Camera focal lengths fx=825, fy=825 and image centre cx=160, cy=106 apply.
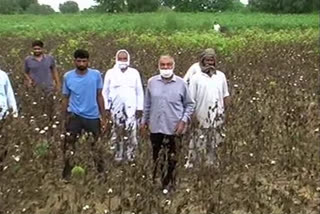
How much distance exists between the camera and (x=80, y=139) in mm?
7488

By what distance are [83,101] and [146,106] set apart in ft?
2.35

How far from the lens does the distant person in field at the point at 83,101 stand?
7.93 m

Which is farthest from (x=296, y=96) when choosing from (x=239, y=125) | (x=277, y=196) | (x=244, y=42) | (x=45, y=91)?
(x=244, y=42)

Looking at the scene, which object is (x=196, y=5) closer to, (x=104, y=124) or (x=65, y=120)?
(x=65, y=120)

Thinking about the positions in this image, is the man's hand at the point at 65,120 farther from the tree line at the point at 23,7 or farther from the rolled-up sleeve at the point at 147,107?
the tree line at the point at 23,7

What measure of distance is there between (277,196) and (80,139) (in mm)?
1838

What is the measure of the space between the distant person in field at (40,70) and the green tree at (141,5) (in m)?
61.2

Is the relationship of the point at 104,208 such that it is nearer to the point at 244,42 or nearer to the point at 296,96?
the point at 296,96

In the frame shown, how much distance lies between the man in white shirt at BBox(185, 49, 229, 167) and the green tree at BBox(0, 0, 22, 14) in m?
65.5

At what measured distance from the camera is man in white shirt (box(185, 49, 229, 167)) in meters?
7.72

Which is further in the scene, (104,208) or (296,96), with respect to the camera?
(296,96)

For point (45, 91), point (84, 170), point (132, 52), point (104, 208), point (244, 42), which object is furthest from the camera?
point (244, 42)

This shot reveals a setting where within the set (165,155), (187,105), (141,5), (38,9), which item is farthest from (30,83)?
(38,9)

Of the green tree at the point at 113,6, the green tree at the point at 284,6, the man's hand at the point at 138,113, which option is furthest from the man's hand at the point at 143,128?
the green tree at the point at 113,6
